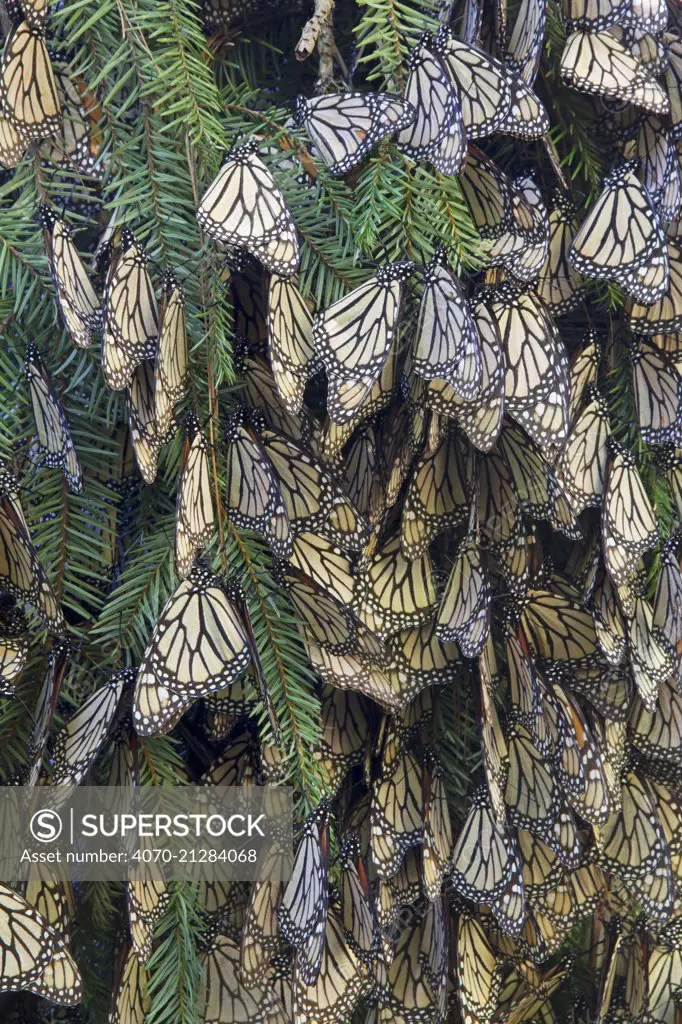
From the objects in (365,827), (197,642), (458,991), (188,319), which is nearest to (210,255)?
(188,319)

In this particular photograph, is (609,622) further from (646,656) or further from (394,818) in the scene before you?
(394,818)

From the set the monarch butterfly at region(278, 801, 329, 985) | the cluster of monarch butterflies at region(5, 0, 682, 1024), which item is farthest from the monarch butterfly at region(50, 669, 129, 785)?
the monarch butterfly at region(278, 801, 329, 985)

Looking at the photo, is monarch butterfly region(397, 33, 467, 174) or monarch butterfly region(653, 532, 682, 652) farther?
monarch butterfly region(653, 532, 682, 652)

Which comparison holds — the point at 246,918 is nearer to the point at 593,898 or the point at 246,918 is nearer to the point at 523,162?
the point at 593,898

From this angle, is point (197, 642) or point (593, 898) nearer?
point (197, 642)

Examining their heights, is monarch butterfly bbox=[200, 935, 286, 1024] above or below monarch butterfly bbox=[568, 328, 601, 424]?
below

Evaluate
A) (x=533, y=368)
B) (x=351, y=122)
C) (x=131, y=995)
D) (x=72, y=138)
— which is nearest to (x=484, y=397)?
(x=533, y=368)

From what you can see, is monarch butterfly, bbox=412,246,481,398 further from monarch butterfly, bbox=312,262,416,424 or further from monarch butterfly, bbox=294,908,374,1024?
monarch butterfly, bbox=294,908,374,1024
